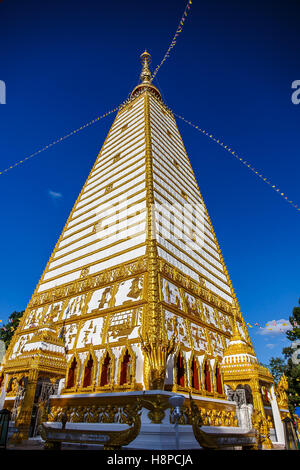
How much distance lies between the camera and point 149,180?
16406 millimetres

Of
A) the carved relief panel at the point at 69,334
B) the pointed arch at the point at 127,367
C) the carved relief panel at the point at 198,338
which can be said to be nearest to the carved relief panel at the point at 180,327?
the carved relief panel at the point at 198,338

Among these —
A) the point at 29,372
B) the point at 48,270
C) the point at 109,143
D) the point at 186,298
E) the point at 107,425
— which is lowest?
the point at 107,425

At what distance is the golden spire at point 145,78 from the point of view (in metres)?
31.2

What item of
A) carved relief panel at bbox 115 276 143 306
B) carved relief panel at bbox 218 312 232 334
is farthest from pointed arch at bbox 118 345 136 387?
carved relief panel at bbox 218 312 232 334

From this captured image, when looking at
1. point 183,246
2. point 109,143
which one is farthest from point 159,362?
point 109,143

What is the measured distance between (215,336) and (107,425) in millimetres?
6966

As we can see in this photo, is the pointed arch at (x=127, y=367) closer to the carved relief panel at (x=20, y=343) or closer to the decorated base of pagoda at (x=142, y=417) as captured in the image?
the decorated base of pagoda at (x=142, y=417)

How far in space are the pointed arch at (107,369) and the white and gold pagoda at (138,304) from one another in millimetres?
36

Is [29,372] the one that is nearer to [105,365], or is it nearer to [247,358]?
[105,365]

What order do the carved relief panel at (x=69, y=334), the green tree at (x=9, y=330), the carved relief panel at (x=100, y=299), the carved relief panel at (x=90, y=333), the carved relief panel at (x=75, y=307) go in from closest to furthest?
the carved relief panel at (x=90, y=333) → the carved relief panel at (x=69, y=334) → the carved relief panel at (x=100, y=299) → the carved relief panel at (x=75, y=307) → the green tree at (x=9, y=330)

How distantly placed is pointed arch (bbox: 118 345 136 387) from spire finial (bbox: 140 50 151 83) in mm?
30995

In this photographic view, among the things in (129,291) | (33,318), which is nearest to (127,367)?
(129,291)

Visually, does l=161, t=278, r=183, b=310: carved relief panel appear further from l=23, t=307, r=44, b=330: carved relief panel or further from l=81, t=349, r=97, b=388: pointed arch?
l=23, t=307, r=44, b=330: carved relief panel

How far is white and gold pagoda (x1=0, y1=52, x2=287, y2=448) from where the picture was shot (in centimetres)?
1017
